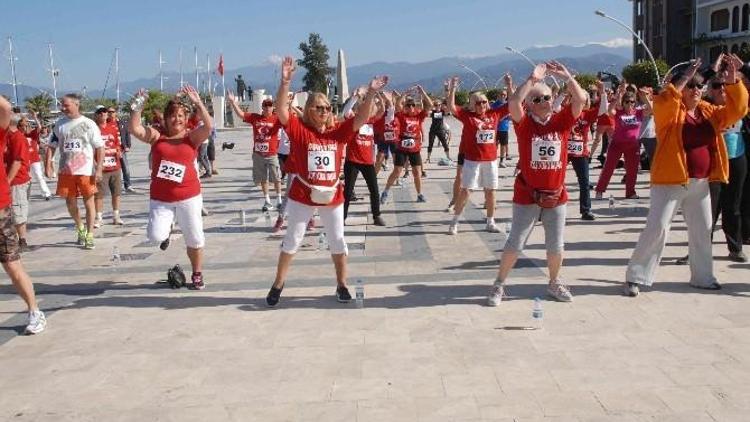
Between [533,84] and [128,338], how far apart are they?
12.6 ft

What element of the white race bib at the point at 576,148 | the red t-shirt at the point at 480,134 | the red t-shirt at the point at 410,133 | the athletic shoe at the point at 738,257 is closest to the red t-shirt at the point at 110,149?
the red t-shirt at the point at 410,133

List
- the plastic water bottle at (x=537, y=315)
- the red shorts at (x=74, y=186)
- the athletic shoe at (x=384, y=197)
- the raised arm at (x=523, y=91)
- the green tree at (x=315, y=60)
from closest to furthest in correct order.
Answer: the plastic water bottle at (x=537, y=315), the raised arm at (x=523, y=91), the red shorts at (x=74, y=186), the athletic shoe at (x=384, y=197), the green tree at (x=315, y=60)

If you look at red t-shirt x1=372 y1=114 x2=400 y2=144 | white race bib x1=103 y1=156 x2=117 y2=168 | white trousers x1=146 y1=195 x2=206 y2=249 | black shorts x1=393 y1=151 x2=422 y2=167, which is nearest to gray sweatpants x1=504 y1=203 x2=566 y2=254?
white trousers x1=146 y1=195 x2=206 y2=249

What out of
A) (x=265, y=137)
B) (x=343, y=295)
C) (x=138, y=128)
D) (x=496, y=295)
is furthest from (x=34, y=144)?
(x=496, y=295)

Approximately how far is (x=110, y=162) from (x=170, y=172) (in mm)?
4685

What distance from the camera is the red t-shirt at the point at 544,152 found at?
19.8 ft

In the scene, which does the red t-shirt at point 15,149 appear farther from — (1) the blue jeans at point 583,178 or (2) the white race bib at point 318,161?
(1) the blue jeans at point 583,178

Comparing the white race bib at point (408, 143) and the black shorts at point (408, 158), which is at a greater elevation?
the white race bib at point (408, 143)

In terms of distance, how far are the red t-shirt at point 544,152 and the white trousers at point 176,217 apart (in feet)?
10.2

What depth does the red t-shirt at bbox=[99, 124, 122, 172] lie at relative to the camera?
35.6 feet

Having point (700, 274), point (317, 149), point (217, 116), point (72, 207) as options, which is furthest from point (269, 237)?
point (217, 116)

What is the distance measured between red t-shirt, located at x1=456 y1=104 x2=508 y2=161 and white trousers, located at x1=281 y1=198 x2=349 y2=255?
3.63m

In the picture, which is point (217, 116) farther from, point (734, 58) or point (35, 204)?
point (734, 58)

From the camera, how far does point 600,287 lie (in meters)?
6.72
